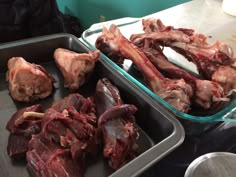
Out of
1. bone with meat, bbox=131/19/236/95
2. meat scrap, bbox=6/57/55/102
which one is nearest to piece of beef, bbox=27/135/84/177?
meat scrap, bbox=6/57/55/102

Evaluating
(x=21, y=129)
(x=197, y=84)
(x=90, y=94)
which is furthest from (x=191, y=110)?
(x=21, y=129)

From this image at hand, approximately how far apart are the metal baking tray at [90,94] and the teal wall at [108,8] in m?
0.91

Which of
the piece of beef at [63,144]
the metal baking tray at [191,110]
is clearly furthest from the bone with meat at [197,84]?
the piece of beef at [63,144]

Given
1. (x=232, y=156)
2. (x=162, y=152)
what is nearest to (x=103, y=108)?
(x=162, y=152)

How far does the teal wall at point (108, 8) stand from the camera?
1.77 meters

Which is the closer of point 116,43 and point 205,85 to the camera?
point 205,85

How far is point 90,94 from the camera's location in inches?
35.7

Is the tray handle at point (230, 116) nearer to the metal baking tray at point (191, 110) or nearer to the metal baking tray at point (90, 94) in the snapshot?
the metal baking tray at point (191, 110)

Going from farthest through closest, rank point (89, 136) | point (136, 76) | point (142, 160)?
point (136, 76) < point (89, 136) < point (142, 160)

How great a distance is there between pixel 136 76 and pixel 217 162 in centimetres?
39

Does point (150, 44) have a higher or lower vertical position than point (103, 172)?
higher

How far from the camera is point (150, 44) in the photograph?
0.97m

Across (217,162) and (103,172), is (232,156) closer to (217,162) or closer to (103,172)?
(217,162)

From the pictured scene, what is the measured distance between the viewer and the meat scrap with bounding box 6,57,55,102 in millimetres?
830
